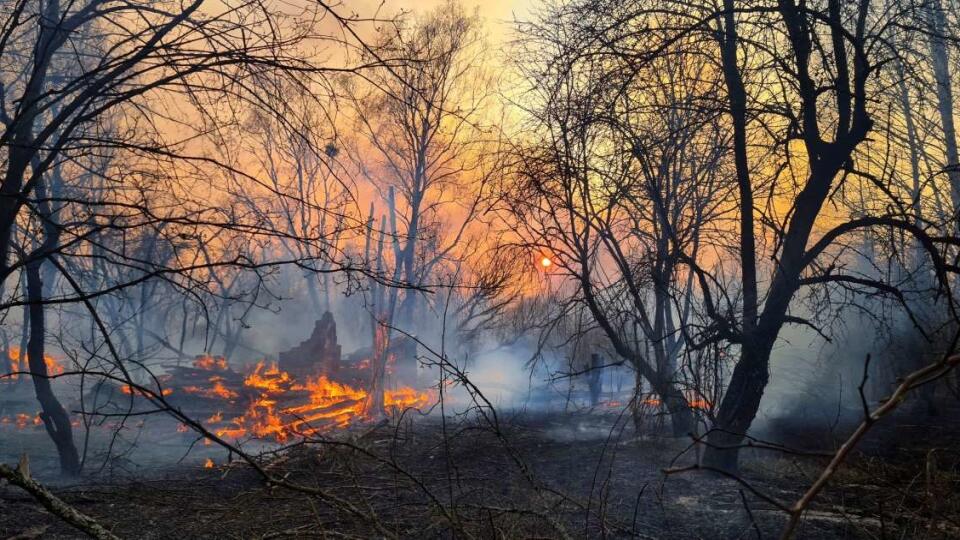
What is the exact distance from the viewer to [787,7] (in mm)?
5941

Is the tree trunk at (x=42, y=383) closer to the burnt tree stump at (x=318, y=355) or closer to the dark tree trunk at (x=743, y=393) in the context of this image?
the dark tree trunk at (x=743, y=393)

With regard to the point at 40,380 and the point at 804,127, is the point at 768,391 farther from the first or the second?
the point at 40,380

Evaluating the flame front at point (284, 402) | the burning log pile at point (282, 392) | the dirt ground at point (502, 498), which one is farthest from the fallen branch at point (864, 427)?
the flame front at point (284, 402)

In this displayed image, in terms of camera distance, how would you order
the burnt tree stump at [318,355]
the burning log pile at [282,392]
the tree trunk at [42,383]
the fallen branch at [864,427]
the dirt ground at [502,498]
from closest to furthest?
the fallen branch at [864,427] → the dirt ground at [502,498] → the tree trunk at [42,383] → the burning log pile at [282,392] → the burnt tree stump at [318,355]

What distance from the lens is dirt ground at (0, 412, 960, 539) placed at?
363cm

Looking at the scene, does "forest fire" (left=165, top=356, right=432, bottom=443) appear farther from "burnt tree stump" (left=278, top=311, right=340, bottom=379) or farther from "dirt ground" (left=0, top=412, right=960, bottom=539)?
"dirt ground" (left=0, top=412, right=960, bottom=539)

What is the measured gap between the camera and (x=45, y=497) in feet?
6.32

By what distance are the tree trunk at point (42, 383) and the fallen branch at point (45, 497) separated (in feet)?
20.6

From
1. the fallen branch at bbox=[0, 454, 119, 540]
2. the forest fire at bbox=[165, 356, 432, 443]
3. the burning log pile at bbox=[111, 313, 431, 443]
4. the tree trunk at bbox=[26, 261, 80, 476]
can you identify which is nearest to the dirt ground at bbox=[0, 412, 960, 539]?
the fallen branch at bbox=[0, 454, 119, 540]

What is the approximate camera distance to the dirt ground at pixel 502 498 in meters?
3.63

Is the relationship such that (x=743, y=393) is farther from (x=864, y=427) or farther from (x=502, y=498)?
(x=864, y=427)

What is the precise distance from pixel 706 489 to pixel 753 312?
192 cm

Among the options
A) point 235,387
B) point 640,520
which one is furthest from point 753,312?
point 235,387

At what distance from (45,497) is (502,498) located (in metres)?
3.93
